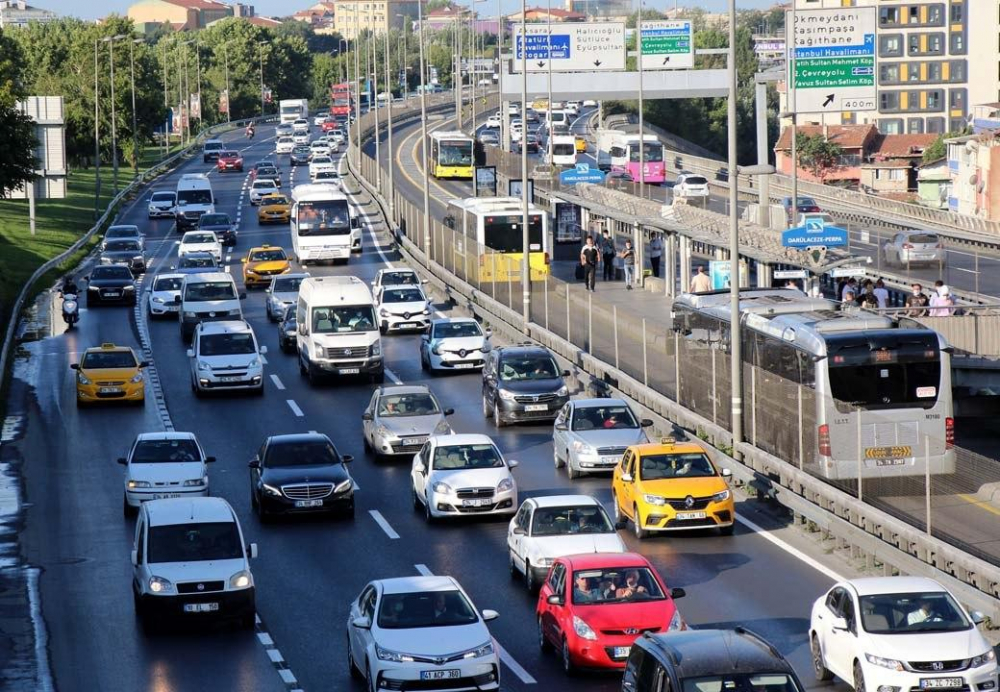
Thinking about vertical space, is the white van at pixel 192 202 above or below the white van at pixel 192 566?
above

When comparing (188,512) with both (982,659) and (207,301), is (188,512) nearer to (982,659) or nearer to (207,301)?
(982,659)

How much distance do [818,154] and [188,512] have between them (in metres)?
115

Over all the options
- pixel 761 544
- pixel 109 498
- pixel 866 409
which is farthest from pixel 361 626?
pixel 109 498

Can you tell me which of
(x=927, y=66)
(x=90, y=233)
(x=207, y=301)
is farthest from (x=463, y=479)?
(x=927, y=66)

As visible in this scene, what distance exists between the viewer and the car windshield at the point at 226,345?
42.0 metres

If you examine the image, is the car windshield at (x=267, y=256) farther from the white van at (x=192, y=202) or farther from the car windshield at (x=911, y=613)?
the car windshield at (x=911, y=613)

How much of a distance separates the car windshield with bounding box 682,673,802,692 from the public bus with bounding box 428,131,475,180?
83491 millimetres

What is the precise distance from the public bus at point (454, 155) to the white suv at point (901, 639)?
3148 inches

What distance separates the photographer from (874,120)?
150 metres

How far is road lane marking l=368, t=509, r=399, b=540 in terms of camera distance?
1099 inches

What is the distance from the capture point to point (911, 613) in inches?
707

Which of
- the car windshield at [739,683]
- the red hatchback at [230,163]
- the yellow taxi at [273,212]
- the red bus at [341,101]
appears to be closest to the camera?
the car windshield at [739,683]

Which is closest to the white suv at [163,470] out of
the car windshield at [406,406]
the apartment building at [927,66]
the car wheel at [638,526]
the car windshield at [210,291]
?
the car windshield at [406,406]

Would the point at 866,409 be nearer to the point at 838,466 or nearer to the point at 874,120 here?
the point at 838,466
